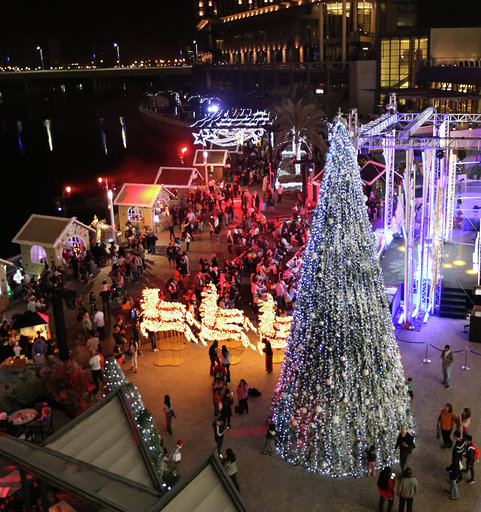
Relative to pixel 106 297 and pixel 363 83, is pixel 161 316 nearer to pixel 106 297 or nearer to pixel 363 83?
pixel 106 297

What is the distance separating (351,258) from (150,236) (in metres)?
15.9

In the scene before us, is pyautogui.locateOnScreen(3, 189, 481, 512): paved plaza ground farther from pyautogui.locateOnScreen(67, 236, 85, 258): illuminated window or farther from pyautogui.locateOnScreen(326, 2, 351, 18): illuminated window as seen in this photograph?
pyautogui.locateOnScreen(326, 2, 351, 18): illuminated window

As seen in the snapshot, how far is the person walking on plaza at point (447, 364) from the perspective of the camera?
49.0ft

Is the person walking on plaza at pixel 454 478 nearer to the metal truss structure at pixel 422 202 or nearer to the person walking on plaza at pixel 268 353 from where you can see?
the person walking on plaza at pixel 268 353

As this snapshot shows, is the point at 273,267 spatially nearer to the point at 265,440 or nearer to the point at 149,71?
the point at 265,440

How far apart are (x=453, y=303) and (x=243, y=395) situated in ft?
28.4

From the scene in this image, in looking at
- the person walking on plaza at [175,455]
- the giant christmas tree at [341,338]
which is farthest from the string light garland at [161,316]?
the giant christmas tree at [341,338]

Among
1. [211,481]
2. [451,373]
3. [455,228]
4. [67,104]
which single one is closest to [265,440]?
[451,373]

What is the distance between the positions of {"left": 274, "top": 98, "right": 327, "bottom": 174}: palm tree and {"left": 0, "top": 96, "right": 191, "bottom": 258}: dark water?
13596 mm

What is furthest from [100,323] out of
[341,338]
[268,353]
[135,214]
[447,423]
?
[135,214]

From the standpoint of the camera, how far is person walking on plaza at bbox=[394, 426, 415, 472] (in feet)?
38.6

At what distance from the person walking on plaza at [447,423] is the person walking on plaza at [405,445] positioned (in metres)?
1.17

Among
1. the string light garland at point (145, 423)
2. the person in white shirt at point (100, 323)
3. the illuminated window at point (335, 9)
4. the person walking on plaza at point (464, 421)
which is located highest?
the illuminated window at point (335, 9)

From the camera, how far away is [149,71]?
367 feet
